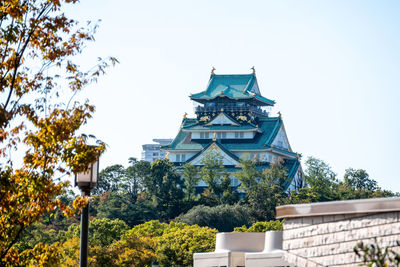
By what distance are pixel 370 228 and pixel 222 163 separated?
2452 inches

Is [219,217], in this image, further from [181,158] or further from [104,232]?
[181,158]

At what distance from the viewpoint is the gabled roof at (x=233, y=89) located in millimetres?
76750

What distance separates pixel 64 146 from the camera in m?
9.46

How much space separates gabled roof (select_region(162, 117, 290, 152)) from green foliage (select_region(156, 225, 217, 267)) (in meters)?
30.2

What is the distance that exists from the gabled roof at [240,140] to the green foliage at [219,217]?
1435 cm

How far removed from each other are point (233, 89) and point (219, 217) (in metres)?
23.2

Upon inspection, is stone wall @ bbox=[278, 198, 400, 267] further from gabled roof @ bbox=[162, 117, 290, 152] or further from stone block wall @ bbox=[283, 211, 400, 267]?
gabled roof @ bbox=[162, 117, 290, 152]

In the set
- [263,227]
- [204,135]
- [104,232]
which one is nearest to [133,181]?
[204,135]

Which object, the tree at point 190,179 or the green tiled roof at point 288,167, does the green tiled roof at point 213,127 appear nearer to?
the green tiled roof at point 288,167

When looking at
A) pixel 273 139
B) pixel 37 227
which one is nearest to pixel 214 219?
pixel 37 227

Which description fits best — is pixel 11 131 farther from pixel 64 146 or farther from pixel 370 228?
pixel 370 228

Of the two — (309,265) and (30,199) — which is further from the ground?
(30,199)

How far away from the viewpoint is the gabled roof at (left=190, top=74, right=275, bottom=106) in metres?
76.8

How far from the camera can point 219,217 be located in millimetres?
56938
